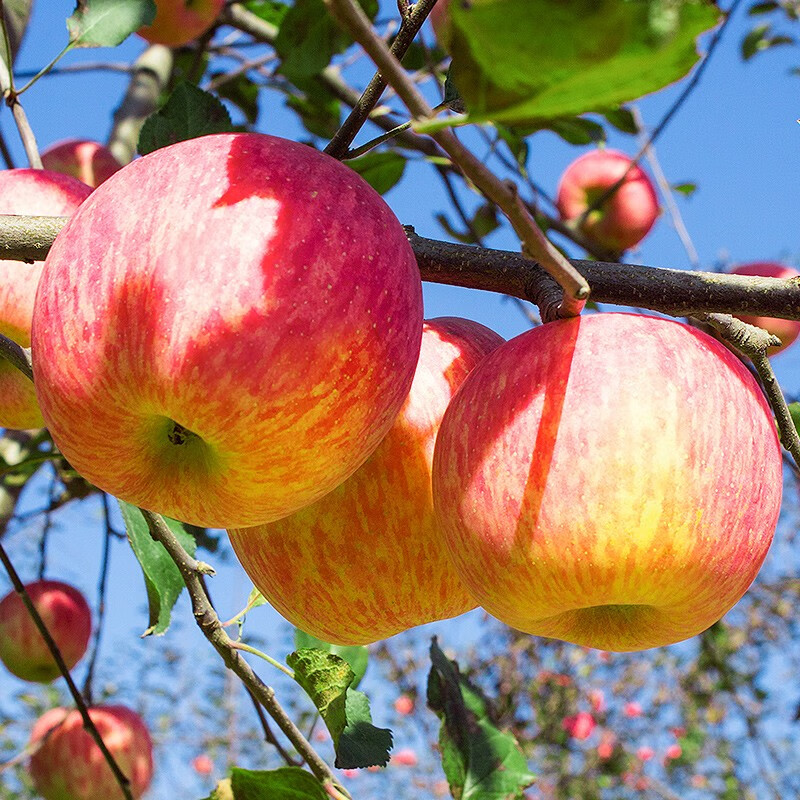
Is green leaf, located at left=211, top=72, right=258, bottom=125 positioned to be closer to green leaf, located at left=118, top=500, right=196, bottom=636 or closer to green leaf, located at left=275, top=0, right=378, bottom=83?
green leaf, located at left=275, top=0, right=378, bottom=83

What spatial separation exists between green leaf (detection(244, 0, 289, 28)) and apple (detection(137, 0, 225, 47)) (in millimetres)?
189

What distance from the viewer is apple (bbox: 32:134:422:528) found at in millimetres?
521

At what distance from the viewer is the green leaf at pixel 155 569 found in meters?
0.98

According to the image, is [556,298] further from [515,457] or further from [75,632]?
[75,632]

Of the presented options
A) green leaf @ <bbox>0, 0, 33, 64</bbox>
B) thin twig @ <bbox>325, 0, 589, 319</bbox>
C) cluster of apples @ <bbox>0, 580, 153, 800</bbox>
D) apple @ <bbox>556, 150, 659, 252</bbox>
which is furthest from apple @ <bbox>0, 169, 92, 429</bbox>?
apple @ <bbox>556, 150, 659, 252</bbox>

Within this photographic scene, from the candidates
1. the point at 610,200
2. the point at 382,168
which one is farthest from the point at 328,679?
the point at 610,200

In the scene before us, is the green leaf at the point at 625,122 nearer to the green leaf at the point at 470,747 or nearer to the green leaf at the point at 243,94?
the green leaf at the point at 243,94

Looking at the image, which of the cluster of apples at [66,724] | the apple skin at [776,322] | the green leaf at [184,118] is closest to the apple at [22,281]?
the green leaf at [184,118]

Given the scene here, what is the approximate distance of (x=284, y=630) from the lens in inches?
156

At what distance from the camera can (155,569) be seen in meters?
1.00

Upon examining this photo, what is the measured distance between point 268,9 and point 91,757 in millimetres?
1621

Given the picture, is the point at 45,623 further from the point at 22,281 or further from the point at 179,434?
the point at 179,434

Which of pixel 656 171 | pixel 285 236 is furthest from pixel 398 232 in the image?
pixel 656 171

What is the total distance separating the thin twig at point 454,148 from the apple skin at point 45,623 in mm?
1597
